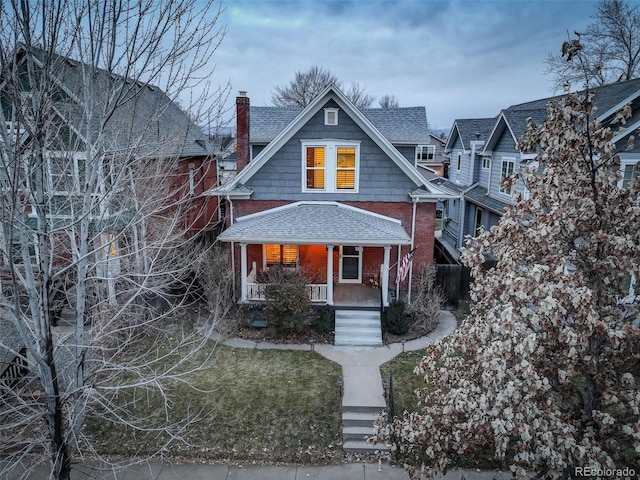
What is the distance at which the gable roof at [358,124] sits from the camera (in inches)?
615

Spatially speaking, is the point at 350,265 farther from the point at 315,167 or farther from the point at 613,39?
the point at 613,39

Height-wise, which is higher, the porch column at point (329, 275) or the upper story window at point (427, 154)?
the upper story window at point (427, 154)

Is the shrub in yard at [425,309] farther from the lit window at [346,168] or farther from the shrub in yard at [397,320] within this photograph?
the lit window at [346,168]

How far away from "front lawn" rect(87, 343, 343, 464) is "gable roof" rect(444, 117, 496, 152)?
66.4ft

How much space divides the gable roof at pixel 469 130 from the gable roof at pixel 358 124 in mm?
12021

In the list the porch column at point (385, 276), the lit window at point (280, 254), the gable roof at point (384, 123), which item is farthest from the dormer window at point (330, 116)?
the porch column at point (385, 276)

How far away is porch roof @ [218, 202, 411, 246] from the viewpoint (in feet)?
47.8

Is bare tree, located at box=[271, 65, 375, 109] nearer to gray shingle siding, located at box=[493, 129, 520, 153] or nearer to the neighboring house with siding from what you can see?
the neighboring house with siding

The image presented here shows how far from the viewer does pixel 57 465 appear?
18.8 ft

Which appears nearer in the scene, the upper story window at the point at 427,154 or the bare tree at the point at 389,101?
the upper story window at the point at 427,154

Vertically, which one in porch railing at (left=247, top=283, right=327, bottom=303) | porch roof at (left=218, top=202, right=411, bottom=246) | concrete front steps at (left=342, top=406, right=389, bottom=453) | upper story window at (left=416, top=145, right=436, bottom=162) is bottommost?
concrete front steps at (left=342, top=406, right=389, bottom=453)

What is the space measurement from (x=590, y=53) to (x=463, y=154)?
14727mm

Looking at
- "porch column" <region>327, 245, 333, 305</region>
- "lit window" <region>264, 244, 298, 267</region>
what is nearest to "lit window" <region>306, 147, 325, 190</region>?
"lit window" <region>264, 244, 298, 267</region>

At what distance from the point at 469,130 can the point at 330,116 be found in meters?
16.2
